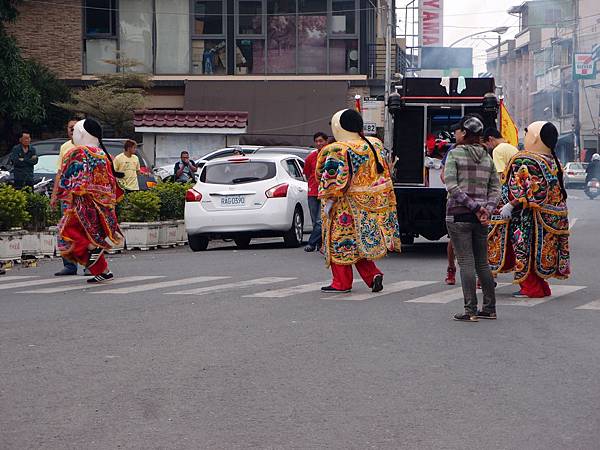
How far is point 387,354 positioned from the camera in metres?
8.64

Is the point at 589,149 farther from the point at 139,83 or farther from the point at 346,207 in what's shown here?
the point at 346,207

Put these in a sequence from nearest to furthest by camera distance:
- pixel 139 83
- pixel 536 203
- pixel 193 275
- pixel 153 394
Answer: pixel 153 394 < pixel 536 203 < pixel 193 275 < pixel 139 83

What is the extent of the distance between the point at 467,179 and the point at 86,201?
4.95 metres

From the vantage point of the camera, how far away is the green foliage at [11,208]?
1734 centimetres

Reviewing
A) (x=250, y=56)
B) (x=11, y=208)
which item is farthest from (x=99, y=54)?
(x=11, y=208)

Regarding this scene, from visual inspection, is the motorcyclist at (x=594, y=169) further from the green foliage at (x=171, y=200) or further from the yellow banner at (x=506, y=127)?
the green foliage at (x=171, y=200)

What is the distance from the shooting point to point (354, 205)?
12.8 m

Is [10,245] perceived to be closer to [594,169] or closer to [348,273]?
[348,273]

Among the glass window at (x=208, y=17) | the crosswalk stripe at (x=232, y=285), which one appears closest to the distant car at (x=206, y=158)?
the glass window at (x=208, y=17)

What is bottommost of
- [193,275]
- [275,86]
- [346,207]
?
[193,275]

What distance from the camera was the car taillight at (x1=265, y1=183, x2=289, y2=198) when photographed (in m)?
19.9

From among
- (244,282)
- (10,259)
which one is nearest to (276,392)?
(244,282)

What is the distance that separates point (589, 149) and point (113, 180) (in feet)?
241

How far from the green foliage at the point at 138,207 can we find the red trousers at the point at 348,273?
27.9ft
